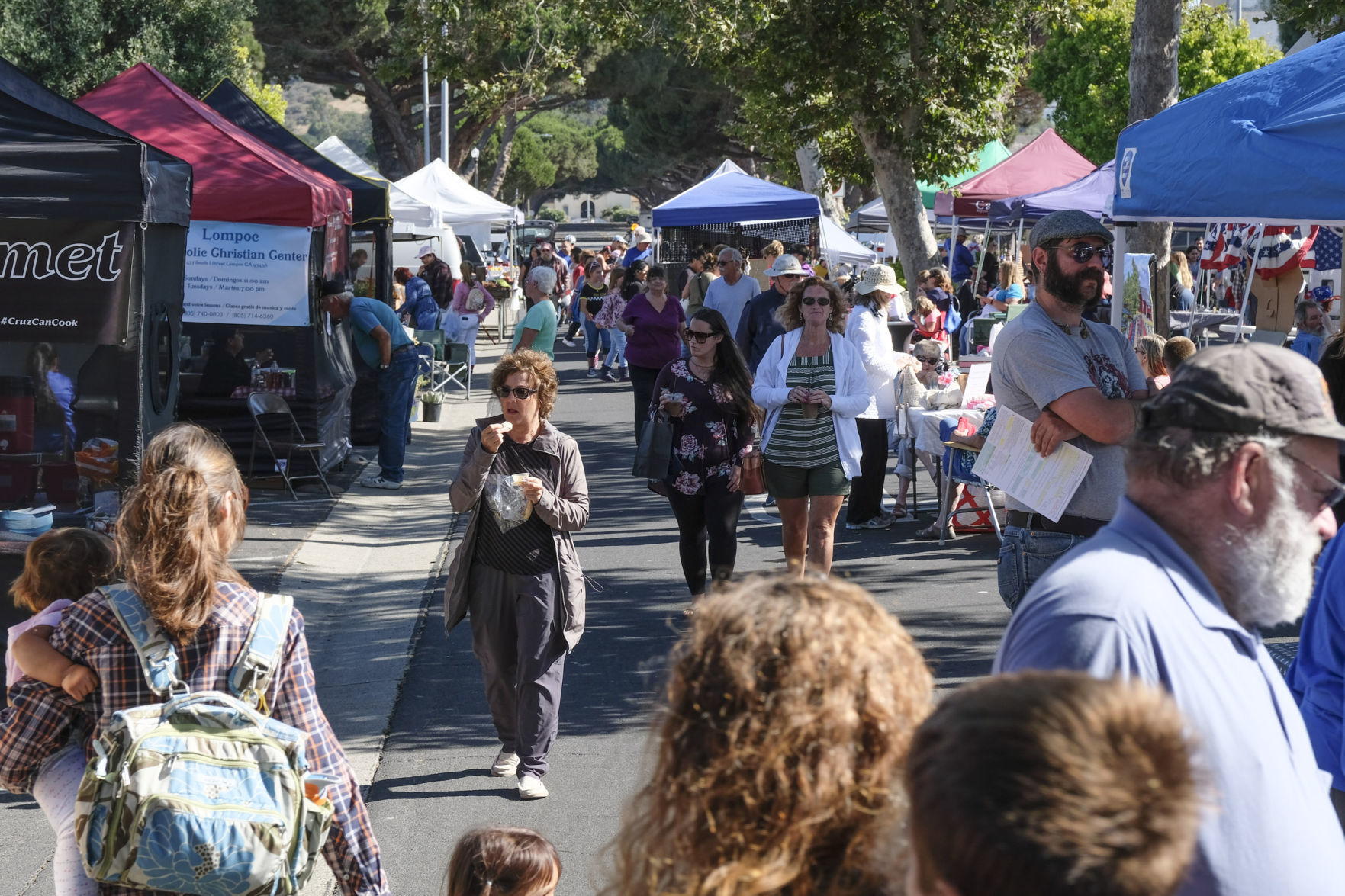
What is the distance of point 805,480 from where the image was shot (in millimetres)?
7367

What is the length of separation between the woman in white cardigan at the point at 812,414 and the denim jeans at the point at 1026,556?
2.83m

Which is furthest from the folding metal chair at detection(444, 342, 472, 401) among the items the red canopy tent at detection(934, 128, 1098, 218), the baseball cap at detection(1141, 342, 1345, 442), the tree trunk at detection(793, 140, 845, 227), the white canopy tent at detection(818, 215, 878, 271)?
the baseball cap at detection(1141, 342, 1345, 442)

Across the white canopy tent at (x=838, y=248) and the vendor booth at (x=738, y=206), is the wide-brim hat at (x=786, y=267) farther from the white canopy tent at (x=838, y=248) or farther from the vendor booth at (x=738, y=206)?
the white canopy tent at (x=838, y=248)

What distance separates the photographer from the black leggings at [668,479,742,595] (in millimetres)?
7305

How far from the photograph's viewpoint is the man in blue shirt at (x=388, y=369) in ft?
40.6

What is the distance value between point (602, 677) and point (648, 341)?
645 cm

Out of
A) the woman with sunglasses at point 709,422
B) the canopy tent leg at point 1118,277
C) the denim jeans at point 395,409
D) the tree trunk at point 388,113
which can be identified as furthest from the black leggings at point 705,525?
the tree trunk at point 388,113

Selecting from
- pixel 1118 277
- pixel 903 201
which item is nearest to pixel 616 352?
pixel 903 201

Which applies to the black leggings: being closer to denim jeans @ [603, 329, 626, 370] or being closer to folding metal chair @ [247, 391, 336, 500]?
folding metal chair @ [247, 391, 336, 500]

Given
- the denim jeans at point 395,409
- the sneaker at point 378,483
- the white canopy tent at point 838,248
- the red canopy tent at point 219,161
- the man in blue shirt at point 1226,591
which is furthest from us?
the white canopy tent at point 838,248

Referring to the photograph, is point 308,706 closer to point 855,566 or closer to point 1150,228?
point 855,566

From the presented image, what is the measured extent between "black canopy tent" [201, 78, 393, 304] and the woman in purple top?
3.28m

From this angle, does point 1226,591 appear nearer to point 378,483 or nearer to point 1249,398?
point 1249,398

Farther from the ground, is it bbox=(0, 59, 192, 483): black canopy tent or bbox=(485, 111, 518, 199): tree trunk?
bbox=(485, 111, 518, 199): tree trunk
